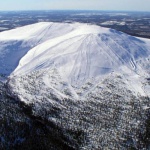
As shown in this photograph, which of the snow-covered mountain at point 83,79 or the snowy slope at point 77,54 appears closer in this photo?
the snow-covered mountain at point 83,79

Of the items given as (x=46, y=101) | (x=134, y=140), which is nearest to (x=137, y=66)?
(x=46, y=101)

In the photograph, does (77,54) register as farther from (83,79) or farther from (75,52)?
(83,79)

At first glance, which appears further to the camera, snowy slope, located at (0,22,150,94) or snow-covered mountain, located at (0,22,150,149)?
snowy slope, located at (0,22,150,94)

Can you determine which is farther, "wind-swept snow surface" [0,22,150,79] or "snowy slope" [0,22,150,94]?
"wind-swept snow surface" [0,22,150,79]

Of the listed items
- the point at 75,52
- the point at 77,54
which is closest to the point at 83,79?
the point at 77,54

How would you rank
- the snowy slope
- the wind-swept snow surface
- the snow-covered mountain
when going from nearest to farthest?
1. the snow-covered mountain
2. the snowy slope
3. the wind-swept snow surface

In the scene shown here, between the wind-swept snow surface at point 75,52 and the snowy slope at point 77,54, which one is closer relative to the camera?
the snowy slope at point 77,54

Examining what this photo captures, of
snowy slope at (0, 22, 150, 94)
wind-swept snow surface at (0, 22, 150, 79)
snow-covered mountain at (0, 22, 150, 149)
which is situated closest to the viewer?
snow-covered mountain at (0, 22, 150, 149)

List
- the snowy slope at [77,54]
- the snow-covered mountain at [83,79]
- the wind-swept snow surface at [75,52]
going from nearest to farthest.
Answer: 1. the snow-covered mountain at [83,79]
2. the snowy slope at [77,54]
3. the wind-swept snow surface at [75,52]

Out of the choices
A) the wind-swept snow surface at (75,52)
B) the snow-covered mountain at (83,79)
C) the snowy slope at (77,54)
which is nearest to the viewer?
the snow-covered mountain at (83,79)

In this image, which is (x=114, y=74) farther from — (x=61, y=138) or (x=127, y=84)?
(x=61, y=138)
